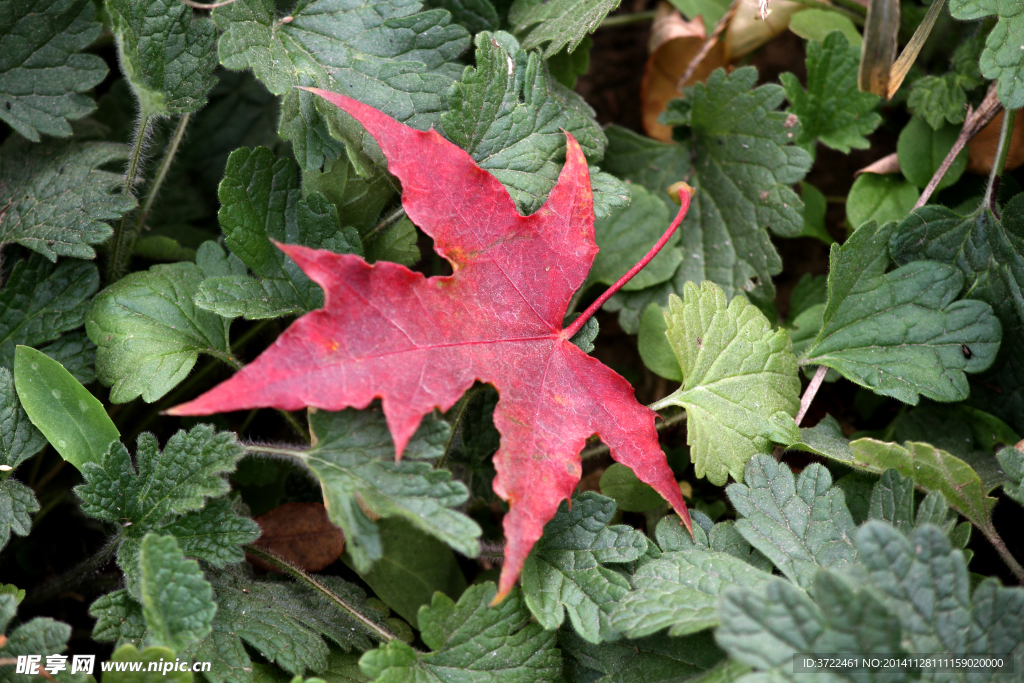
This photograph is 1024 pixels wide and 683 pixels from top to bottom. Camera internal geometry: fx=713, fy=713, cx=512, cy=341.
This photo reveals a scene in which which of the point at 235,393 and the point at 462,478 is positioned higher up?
the point at 235,393

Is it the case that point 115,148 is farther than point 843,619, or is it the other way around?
point 115,148

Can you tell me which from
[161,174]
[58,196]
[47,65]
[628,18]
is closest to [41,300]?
[58,196]

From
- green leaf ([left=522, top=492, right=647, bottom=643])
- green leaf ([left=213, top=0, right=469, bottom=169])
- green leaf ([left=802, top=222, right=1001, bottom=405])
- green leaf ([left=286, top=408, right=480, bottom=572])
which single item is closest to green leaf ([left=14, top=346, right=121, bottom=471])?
green leaf ([left=286, top=408, right=480, bottom=572])

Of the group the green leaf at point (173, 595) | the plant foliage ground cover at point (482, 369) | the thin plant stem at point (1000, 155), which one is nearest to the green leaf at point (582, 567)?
the plant foliage ground cover at point (482, 369)

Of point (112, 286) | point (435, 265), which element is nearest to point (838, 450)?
point (435, 265)

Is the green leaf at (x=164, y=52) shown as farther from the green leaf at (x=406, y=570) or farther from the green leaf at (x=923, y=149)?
the green leaf at (x=923, y=149)

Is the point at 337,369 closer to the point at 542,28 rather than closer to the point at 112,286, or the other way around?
the point at 112,286
